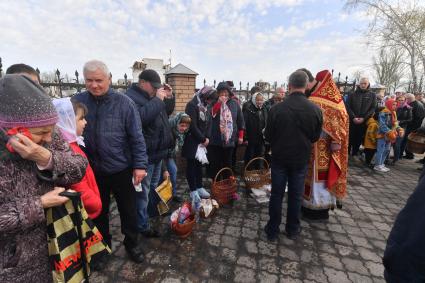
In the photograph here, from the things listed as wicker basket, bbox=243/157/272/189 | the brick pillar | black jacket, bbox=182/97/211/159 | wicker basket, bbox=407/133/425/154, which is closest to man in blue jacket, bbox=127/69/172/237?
black jacket, bbox=182/97/211/159

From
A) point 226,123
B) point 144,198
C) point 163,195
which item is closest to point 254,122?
point 226,123

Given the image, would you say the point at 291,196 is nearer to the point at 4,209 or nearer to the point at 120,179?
the point at 120,179

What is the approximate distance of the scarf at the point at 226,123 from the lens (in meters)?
4.21

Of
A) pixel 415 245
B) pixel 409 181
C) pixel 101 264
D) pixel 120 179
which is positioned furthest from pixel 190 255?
pixel 409 181

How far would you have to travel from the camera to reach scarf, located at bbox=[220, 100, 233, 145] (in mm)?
4207

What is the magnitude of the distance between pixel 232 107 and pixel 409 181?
4.68 meters

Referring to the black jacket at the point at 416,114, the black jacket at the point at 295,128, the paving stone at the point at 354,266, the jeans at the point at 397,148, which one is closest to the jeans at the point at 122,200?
the black jacket at the point at 295,128

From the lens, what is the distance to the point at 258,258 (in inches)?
110

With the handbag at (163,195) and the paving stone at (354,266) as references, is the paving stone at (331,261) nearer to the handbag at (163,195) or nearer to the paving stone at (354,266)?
the paving stone at (354,266)

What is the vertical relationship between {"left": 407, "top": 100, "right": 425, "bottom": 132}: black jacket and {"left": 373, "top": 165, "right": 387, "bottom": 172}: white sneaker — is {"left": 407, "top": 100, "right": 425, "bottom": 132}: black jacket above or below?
above

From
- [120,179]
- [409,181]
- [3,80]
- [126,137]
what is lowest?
[409,181]

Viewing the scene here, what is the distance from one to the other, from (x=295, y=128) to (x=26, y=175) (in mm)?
2544

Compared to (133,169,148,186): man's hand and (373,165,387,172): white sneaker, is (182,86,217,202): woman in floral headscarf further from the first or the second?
(373,165,387,172): white sneaker

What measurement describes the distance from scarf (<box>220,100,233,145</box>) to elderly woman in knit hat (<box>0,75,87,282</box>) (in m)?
3.03
